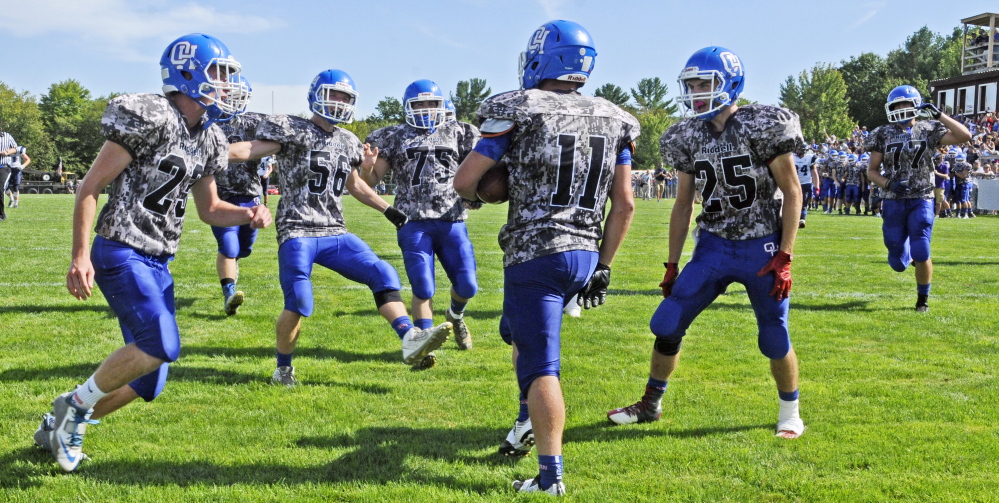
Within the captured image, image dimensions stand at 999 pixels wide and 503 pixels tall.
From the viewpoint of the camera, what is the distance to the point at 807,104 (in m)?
74.2

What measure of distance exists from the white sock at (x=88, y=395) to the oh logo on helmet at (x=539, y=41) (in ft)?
7.82

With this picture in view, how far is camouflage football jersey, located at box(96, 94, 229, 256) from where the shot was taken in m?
3.64

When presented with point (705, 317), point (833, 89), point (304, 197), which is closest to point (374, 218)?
point (705, 317)

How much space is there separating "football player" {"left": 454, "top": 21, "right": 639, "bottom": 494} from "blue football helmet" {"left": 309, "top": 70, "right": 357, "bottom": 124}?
228cm

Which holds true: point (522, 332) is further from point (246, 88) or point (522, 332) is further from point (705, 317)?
point (705, 317)

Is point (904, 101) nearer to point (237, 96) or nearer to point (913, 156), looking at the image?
point (913, 156)

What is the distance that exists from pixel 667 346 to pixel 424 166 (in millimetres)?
2662

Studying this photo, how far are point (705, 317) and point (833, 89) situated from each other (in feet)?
233

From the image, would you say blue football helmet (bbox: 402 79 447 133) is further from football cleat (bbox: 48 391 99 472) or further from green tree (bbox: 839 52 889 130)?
green tree (bbox: 839 52 889 130)

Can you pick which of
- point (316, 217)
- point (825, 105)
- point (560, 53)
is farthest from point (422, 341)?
point (825, 105)

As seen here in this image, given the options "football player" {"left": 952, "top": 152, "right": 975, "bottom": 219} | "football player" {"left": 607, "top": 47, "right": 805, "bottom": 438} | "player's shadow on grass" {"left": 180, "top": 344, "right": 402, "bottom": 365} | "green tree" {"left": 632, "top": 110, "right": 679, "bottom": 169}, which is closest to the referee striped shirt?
"player's shadow on grass" {"left": 180, "top": 344, "right": 402, "bottom": 365}

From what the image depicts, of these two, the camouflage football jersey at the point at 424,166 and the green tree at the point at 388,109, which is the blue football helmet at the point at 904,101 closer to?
the camouflage football jersey at the point at 424,166

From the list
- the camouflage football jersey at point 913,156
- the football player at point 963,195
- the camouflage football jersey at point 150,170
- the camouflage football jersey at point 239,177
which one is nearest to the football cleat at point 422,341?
the camouflage football jersey at point 150,170

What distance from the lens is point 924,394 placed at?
5188 millimetres
